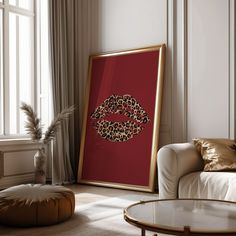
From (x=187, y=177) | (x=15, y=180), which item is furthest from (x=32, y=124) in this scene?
(x=187, y=177)

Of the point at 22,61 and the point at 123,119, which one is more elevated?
the point at 22,61

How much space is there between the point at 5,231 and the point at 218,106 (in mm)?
2288

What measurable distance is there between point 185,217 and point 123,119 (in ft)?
8.70

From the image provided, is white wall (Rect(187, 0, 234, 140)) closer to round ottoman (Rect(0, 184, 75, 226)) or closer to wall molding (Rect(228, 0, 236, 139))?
wall molding (Rect(228, 0, 236, 139))

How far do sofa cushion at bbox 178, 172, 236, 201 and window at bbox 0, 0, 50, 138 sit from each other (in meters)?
2.30

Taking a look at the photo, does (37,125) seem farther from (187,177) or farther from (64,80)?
(187,177)

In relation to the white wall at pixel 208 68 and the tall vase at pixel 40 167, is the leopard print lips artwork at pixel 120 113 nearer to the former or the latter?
the white wall at pixel 208 68

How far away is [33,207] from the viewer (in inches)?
105

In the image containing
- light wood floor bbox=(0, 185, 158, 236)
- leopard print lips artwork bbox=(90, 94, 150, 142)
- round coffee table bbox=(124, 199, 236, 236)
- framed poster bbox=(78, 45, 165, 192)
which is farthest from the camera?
leopard print lips artwork bbox=(90, 94, 150, 142)

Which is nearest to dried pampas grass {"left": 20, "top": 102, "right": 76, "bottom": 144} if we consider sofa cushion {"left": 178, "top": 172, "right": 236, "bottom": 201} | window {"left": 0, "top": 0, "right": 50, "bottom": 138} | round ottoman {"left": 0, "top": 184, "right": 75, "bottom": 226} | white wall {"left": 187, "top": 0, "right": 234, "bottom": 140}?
window {"left": 0, "top": 0, "right": 50, "bottom": 138}

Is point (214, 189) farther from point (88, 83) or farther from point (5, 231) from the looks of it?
point (88, 83)

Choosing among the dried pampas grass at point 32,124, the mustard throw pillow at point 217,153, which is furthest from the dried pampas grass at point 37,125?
the mustard throw pillow at point 217,153

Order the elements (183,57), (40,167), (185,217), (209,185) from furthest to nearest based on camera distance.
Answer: (40,167)
(183,57)
(209,185)
(185,217)

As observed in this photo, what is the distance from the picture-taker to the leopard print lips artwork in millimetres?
4285
